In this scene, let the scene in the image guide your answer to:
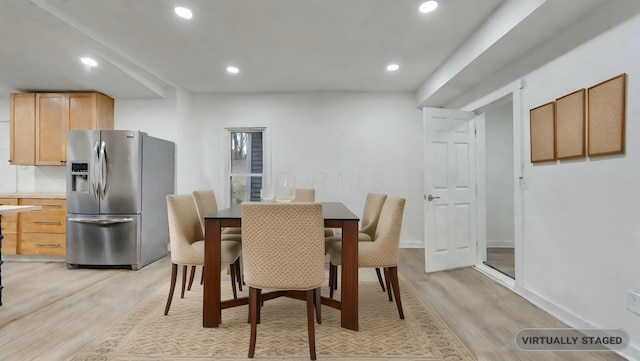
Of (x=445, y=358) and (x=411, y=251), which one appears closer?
(x=445, y=358)

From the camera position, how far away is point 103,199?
369 cm

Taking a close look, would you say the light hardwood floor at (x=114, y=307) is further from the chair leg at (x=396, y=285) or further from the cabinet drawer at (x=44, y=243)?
the chair leg at (x=396, y=285)

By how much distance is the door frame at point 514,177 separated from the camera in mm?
2840

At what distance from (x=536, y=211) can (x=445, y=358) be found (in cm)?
159

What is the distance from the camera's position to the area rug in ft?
6.04

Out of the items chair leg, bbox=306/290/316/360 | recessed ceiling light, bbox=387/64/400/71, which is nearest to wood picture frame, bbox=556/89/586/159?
recessed ceiling light, bbox=387/64/400/71

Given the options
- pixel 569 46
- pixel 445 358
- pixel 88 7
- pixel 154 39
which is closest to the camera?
pixel 445 358

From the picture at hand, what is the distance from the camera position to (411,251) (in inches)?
183

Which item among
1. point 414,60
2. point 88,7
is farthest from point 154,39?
point 414,60

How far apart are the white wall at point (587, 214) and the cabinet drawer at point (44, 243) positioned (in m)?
→ 5.27

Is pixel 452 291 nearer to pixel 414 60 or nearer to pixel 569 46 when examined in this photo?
pixel 569 46

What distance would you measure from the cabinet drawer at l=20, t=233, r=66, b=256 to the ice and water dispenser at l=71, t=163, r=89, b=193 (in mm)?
725

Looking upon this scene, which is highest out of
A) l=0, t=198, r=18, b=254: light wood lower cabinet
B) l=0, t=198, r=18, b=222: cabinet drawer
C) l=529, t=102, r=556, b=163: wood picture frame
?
l=529, t=102, r=556, b=163: wood picture frame

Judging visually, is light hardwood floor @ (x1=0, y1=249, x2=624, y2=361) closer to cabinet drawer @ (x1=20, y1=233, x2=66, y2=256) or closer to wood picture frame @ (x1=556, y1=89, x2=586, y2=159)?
cabinet drawer @ (x1=20, y1=233, x2=66, y2=256)
